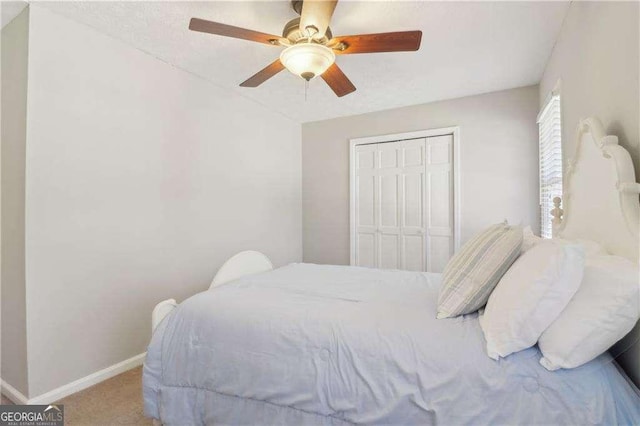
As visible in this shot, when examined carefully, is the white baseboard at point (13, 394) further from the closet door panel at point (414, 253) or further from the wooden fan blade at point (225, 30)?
the closet door panel at point (414, 253)

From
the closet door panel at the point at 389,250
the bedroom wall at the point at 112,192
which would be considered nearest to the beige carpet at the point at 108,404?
the bedroom wall at the point at 112,192

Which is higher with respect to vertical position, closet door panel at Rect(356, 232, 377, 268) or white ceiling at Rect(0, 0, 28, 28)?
white ceiling at Rect(0, 0, 28, 28)

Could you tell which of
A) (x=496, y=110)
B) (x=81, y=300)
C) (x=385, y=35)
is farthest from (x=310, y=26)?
(x=496, y=110)

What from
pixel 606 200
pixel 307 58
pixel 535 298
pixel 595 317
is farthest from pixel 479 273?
pixel 307 58

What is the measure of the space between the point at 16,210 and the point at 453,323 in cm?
250

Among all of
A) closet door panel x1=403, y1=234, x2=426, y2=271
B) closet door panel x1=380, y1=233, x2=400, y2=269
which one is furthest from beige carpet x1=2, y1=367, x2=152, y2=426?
closet door panel x1=403, y1=234, x2=426, y2=271

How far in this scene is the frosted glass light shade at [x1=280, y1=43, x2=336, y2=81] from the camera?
1.77 m

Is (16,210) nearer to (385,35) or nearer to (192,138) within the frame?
(192,138)

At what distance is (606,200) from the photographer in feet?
4.21

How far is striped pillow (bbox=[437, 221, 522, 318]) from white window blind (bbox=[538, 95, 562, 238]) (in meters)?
1.39

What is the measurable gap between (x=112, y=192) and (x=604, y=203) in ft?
9.28

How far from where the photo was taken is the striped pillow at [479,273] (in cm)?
134

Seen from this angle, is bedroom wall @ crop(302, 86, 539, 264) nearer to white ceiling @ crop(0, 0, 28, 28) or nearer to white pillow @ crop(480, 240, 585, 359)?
white pillow @ crop(480, 240, 585, 359)

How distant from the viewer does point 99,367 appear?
87.3 inches
